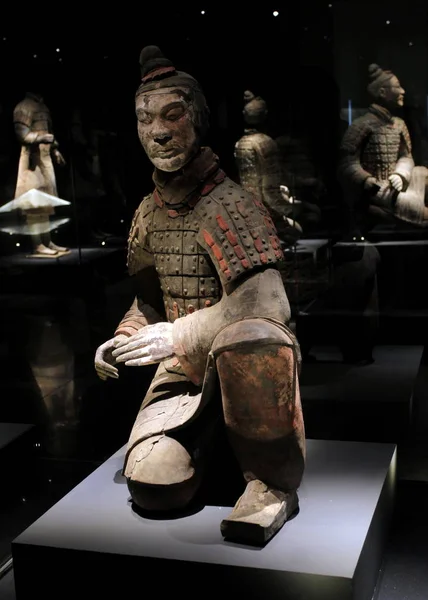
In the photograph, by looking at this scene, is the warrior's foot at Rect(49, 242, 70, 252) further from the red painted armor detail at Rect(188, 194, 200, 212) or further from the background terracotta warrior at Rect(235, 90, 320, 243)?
the red painted armor detail at Rect(188, 194, 200, 212)

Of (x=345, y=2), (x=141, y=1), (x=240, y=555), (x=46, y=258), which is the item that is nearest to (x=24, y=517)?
(x=240, y=555)

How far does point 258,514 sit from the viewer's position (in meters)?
2.68

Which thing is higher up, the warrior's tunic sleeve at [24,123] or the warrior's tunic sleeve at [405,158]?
the warrior's tunic sleeve at [24,123]

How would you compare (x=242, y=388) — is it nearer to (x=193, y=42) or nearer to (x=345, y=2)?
(x=193, y=42)

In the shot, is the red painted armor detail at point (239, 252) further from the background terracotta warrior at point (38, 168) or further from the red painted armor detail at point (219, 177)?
the background terracotta warrior at point (38, 168)

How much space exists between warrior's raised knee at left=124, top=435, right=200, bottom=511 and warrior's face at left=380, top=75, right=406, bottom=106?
205cm

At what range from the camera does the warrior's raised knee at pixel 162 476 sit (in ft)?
9.23

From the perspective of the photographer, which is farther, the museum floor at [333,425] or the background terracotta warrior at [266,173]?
the background terracotta warrior at [266,173]

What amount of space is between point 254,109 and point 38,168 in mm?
1436

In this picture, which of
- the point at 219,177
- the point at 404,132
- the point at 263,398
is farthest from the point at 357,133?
the point at 263,398

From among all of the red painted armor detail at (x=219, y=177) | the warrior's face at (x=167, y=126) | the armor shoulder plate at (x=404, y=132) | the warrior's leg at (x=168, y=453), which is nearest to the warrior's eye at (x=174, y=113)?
the warrior's face at (x=167, y=126)

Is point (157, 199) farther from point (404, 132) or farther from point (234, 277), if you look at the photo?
point (404, 132)

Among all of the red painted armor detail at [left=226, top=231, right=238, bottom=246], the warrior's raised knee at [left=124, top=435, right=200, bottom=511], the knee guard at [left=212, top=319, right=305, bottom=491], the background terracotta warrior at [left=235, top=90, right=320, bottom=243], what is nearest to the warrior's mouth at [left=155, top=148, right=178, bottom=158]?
the red painted armor detail at [left=226, top=231, right=238, bottom=246]

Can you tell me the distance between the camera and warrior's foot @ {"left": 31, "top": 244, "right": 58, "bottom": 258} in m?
4.82
